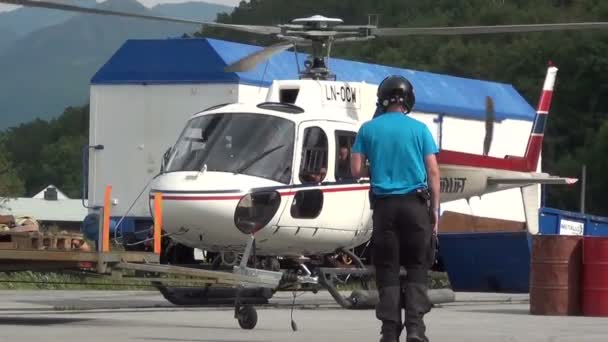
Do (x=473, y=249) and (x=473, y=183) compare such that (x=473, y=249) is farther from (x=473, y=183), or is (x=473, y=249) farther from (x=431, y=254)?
(x=431, y=254)

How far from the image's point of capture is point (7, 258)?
12.9 m

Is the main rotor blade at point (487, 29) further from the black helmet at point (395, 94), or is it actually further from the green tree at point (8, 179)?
the green tree at point (8, 179)

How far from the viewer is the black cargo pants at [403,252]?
10.4 m

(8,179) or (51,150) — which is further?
(51,150)

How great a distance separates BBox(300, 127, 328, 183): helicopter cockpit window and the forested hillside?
4032 centimetres

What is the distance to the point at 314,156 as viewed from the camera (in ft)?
51.2

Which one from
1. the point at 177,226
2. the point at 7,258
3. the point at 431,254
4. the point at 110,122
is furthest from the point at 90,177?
the point at 431,254

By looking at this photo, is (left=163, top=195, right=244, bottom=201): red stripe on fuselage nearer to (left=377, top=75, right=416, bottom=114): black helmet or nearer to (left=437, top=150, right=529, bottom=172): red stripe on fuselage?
(left=437, top=150, right=529, bottom=172): red stripe on fuselage

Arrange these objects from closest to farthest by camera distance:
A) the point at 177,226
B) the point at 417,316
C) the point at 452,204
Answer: the point at 417,316 < the point at 177,226 < the point at 452,204

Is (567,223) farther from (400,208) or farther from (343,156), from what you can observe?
(400,208)

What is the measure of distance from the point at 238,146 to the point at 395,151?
4.84m

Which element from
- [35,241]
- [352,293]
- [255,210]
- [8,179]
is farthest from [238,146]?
[8,179]

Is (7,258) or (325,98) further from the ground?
(325,98)

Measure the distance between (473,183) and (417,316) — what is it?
8.39 m
